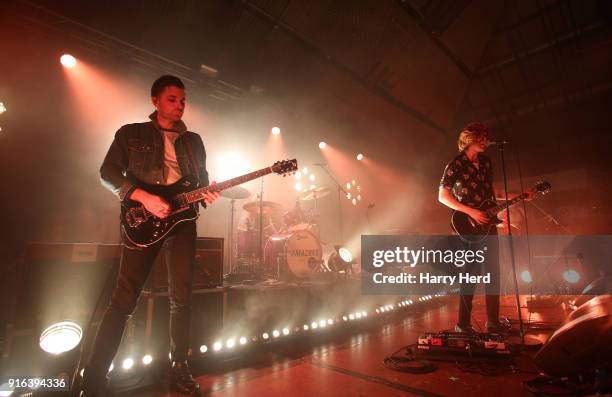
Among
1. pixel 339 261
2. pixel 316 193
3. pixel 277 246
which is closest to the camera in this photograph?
pixel 277 246

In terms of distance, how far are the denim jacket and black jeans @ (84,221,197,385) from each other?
1.35ft

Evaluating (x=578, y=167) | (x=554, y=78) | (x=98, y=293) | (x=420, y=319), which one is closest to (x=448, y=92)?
(x=554, y=78)

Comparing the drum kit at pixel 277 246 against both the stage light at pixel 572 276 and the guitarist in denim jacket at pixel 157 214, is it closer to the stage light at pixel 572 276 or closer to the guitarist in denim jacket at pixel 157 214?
the guitarist in denim jacket at pixel 157 214

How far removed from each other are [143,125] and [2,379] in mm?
1884

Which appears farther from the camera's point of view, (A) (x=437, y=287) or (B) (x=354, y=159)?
(B) (x=354, y=159)

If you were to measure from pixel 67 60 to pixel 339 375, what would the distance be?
19.6 feet

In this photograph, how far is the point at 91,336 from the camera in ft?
7.13

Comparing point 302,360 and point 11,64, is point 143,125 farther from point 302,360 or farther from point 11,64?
point 11,64

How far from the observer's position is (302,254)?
16.2 ft

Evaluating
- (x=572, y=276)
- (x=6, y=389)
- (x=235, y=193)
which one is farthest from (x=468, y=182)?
(x=572, y=276)

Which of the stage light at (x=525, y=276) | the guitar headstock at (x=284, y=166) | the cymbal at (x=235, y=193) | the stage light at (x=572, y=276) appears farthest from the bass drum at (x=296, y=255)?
the stage light at (x=525, y=276)

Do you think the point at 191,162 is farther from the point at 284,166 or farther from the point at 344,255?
the point at 344,255

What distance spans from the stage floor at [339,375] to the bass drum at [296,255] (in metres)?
1.60

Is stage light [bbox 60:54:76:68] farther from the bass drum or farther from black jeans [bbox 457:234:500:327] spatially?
black jeans [bbox 457:234:500:327]
